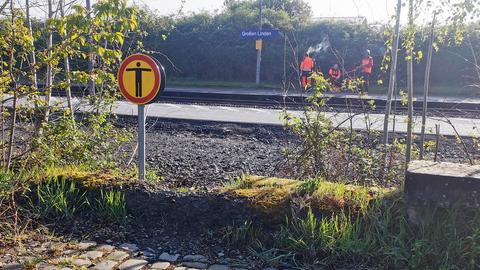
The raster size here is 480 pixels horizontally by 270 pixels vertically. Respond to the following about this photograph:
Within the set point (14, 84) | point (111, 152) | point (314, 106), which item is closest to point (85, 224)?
point (14, 84)

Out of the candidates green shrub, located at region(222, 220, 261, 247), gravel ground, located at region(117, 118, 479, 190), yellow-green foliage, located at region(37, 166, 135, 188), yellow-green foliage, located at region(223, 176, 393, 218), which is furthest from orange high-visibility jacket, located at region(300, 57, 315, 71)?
green shrub, located at region(222, 220, 261, 247)

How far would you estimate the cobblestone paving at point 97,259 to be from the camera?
3672 millimetres

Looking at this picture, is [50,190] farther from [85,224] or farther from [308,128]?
[308,128]

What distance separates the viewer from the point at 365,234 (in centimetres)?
387

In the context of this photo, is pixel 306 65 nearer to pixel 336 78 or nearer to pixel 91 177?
pixel 336 78

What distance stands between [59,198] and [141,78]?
143 centimetres

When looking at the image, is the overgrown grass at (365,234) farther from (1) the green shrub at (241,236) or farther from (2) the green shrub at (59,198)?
(2) the green shrub at (59,198)

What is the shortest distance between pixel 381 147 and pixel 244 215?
250 cm

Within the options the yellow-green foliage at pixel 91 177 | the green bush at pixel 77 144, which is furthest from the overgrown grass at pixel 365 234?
the green bush at pixel 77 144

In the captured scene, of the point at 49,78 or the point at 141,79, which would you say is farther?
the point at 49,78

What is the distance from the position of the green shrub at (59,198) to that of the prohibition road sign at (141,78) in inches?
42.8

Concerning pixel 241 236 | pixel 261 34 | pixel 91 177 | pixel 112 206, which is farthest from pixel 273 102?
pixel 241 236

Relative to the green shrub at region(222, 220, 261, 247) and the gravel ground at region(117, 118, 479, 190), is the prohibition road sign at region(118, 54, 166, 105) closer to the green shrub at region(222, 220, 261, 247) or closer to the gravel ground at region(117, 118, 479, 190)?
the gravel ground at region(117, 118, 479, 190)

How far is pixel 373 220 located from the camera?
3.94 metres
